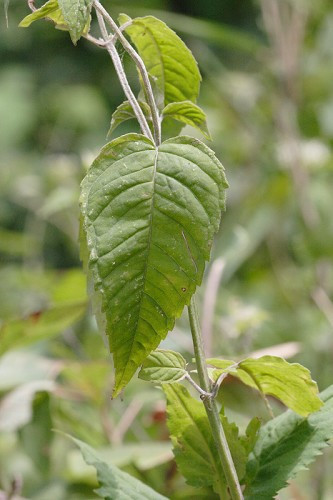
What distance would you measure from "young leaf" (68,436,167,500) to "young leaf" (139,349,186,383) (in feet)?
0.24

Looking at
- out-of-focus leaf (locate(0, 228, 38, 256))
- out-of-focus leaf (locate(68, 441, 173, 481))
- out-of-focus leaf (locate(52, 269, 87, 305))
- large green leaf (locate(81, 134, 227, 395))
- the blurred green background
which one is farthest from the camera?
out-of-focus leaf (locate(0, 228, 38, 256))

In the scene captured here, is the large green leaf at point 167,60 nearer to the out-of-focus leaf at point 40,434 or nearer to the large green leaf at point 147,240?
the large green leaf at point 147,240

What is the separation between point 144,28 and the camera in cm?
51

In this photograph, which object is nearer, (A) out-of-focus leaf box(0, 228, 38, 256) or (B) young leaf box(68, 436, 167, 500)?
(B) young leaf box(68, 436, 167, 500)

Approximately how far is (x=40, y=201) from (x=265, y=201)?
47 centimetres

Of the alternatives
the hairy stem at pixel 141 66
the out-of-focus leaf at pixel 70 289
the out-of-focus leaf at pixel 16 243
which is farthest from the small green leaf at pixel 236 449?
the out-of-focus leaf at pixel 16 243

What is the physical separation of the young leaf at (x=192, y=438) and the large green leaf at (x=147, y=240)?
87mm

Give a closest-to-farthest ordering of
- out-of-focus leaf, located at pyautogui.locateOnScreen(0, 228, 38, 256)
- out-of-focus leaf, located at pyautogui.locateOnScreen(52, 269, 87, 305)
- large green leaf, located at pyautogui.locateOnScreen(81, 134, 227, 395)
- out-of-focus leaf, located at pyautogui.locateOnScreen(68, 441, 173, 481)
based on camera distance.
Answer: large green leaf, located at pyautogui.locateOnScreen(81, 134, 227, 395)
out-of-focus leaf, located at pyautogui.locateOnScreen(68, 441, 173, 481)
out-of-focus leaf, located at pyautogui.locateOnScreen(52, 269, 87, 305)
out-of-focus leaf, located at pyautogui.locateOnScreen(0, 228, 38, 256)

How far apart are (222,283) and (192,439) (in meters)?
0.94

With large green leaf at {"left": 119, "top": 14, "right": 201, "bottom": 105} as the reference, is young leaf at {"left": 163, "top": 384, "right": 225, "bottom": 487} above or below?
below

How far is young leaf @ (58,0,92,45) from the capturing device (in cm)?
42

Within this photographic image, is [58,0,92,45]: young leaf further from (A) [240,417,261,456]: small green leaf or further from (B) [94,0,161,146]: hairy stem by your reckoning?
(A) [240,417,261,456]: small green leaf

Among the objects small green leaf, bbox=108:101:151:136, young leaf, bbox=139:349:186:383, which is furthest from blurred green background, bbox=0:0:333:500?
young leaf, bbox=139:349:186:383

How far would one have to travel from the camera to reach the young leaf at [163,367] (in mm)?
446
